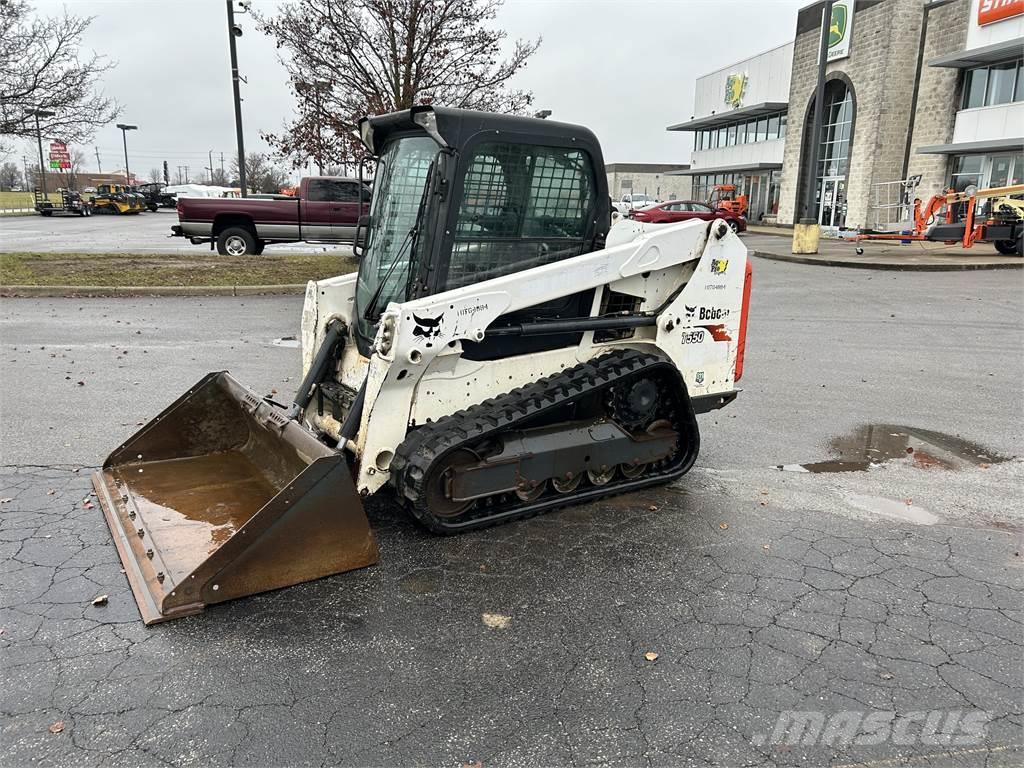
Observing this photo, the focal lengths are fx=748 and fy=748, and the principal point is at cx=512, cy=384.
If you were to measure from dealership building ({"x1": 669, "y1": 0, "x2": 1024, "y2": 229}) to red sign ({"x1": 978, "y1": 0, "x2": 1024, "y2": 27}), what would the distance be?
0.04 m

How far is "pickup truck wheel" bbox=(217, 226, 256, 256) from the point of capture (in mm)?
17953

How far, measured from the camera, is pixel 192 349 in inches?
342

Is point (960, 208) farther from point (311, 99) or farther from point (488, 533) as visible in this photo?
point (488, 533)

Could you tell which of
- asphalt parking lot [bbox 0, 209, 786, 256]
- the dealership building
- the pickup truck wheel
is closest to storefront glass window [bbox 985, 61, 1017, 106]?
the dealership building

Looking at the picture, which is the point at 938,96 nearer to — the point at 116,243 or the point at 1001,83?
the point at 1001,83

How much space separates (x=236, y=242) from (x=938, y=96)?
28423 millimetres

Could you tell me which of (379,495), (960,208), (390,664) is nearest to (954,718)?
(390,664)

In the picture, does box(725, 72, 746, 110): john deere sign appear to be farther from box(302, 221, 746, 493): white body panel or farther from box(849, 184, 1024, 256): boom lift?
box(302, 221, 746, 493): white body panel

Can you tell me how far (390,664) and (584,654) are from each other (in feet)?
2.63

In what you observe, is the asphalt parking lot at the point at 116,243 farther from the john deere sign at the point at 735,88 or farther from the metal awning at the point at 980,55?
the john deere sign at the point at 735,88

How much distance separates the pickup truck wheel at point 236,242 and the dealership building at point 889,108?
15.1 meters

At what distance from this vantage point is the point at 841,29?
35688mm

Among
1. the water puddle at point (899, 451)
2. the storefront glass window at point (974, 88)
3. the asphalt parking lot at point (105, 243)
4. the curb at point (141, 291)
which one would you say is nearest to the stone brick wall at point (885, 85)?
the storefront glass window at point (974, 88)

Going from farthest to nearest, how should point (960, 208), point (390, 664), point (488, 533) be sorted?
point (960, 208) < point (488, 533) < point (390, 664)
